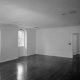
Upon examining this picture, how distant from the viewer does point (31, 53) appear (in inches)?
342

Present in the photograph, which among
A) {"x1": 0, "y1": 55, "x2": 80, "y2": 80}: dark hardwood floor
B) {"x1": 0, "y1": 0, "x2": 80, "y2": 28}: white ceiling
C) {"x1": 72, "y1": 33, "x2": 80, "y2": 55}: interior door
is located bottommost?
{"x1": 0, "y1": 55, "x2": 80, "y2": 80}: dark hardwood floor

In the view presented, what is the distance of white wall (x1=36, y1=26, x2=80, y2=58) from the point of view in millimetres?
7180

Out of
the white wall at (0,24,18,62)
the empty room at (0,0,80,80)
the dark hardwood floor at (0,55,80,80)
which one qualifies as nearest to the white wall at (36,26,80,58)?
the empty room at (0,0,80,80)

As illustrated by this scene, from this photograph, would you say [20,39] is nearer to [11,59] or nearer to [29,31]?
[29,31]

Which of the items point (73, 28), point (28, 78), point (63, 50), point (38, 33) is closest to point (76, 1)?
point (28, 78)

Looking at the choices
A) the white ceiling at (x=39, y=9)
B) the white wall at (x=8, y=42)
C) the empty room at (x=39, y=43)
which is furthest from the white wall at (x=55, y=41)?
the white ceiling at (x=39, y=9)

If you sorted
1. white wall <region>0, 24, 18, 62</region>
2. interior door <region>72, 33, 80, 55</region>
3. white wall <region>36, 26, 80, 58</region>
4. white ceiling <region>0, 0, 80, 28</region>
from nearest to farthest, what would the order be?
white ceiling <region>0, 0, 80, 28</region>, white wall <region>0, 24, 18, 62</region>, white wall <region>36, 26, 80, 58</region>, interior door <region>72, 33, 80, 55</region>

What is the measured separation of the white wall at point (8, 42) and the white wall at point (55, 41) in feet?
9.81

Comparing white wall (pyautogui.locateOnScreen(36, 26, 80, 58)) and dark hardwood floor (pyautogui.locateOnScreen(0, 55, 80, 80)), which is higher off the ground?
white wall (pyautogui.locateOnScreen(36, 26, 80, 58))

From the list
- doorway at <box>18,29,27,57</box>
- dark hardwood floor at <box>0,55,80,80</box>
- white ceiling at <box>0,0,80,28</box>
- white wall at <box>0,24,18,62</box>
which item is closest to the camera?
white ceiling at <box>0,0,80,28</box>

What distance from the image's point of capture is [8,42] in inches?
248

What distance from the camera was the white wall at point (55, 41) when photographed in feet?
23.6

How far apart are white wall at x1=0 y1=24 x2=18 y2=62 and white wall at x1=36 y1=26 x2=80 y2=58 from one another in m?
2.99

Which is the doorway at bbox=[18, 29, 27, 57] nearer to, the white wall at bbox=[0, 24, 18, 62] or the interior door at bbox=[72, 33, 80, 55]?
the white wall at bbox=[0, 24, 18, 62]
